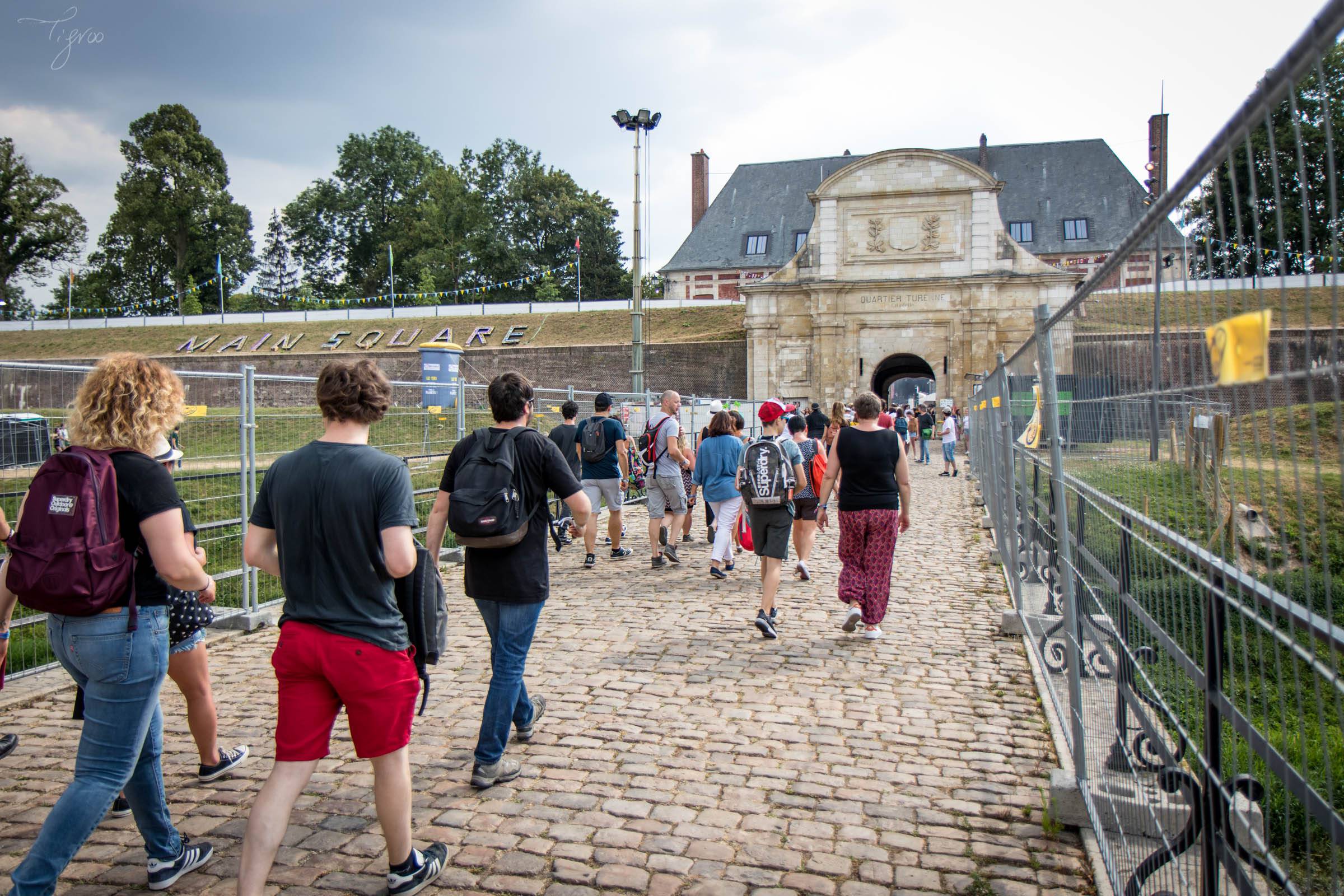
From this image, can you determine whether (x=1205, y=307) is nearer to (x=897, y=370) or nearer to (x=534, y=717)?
(x=534, y=717)

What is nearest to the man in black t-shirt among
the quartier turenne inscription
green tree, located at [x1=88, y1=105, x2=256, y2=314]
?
the quartier turenne inscription

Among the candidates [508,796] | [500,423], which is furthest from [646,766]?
[500,423]

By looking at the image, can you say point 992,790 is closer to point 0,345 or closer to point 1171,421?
point 1171,421

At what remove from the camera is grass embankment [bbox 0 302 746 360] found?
45719 millimetres

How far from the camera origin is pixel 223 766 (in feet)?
14.3

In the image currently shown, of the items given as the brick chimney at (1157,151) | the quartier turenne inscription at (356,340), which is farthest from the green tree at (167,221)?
the brick chimney at (1157,151)

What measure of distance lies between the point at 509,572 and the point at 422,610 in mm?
886

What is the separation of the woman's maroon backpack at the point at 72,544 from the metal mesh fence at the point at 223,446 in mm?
1403

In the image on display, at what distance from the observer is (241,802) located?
4.09 meters

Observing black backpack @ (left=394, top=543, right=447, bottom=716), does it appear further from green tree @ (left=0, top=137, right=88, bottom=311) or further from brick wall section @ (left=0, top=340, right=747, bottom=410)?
green tree @ (left=0, top=137, right=88, bottom=311)

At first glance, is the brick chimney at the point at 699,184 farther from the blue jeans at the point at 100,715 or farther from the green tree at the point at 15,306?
the blue jeans at the point at 100,715

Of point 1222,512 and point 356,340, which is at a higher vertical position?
point 356,340

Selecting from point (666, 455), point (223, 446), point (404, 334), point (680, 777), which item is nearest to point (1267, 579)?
point (680, 777)

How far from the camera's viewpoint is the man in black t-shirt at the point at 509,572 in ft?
14.0
